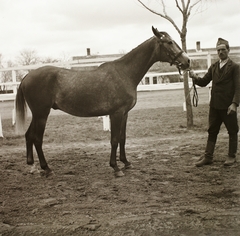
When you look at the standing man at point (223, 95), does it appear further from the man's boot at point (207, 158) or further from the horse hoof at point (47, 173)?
the horse hoof at point (47, 173)

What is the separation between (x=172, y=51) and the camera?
176 inches

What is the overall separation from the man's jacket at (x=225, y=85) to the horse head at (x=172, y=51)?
1.90ft

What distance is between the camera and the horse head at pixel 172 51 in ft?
14.6

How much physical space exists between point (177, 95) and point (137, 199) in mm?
3836

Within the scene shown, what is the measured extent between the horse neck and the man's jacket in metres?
1.09

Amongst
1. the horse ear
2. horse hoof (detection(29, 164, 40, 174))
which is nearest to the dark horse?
the horse ear

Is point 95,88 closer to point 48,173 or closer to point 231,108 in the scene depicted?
point 48,173

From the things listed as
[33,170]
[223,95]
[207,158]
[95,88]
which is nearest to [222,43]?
[223,95]

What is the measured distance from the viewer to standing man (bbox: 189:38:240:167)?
4449 millimetres

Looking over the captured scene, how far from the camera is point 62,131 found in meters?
6.11

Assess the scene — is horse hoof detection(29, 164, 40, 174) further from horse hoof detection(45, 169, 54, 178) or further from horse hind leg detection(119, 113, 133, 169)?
horse hind leg detection(119, 113, 133, 169)

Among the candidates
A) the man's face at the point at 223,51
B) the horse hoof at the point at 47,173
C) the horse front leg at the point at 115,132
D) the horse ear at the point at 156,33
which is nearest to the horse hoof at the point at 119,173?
the horse front leg at the point at 115,132

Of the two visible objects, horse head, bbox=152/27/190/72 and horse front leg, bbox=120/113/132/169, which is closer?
horse head, bbox=152/27/190/72

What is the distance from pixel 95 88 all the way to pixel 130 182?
1.62m
